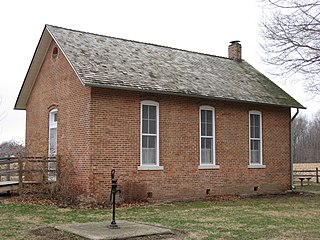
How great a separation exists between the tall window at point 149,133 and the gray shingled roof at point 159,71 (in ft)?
2.96

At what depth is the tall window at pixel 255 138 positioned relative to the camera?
21.1m

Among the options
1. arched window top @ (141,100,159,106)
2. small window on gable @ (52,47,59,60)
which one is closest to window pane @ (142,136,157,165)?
arched window top @ (141,100,159,106)

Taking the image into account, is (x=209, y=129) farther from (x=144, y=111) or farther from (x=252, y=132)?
(x=144, y=111)

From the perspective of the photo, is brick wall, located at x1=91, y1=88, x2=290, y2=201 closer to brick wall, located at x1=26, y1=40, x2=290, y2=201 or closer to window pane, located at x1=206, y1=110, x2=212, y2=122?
brick wall, located at x1=26, y1=40, x2=290, y2=201

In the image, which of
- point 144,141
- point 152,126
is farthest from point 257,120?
point 144,141

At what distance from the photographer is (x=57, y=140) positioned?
18234 mm

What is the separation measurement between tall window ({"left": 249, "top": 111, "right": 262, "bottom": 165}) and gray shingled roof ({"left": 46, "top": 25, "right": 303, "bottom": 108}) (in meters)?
0.87

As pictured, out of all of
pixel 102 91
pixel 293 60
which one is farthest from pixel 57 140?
pixel 293 60

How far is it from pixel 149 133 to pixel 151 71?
8.74 feet

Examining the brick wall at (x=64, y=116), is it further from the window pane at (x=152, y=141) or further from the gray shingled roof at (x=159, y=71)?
the window pane at (x=152, y=141)

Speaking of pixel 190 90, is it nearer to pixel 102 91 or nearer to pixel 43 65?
pixel 102 91

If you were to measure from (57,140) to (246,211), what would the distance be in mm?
7908

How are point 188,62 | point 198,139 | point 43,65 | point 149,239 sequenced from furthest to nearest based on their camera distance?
1. point 188,62
2. point 43,65
3. point 198,139
4. point 149,239

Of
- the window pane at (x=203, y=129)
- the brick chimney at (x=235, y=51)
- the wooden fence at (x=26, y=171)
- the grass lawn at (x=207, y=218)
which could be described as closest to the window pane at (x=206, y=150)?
the window pane at (x=203, y=129)
